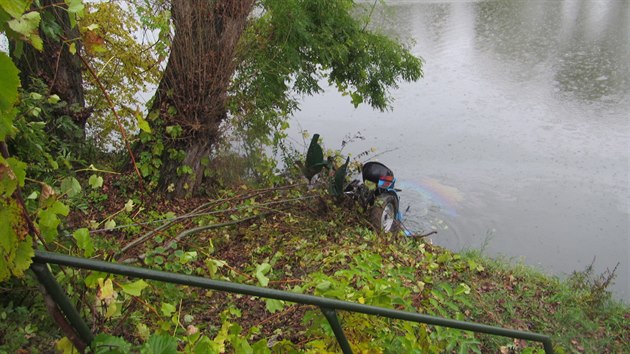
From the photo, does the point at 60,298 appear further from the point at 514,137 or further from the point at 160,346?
the point at 514,137

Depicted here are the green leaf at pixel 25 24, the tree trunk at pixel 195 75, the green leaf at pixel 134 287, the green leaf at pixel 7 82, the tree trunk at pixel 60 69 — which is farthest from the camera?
the tree trunk at pixel 195 75

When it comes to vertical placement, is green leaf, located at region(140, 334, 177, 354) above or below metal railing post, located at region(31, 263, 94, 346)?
below

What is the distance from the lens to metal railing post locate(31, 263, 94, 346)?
1.10 meters

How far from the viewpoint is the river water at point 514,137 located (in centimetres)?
754

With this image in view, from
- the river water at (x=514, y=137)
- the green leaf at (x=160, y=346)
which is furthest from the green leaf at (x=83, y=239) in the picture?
the river water at (x=514, y=137)

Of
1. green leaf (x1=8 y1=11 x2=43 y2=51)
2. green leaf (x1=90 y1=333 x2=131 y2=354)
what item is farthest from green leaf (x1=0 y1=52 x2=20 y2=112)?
green leaf (x1=90 y1=333 x2=131 y2=354)

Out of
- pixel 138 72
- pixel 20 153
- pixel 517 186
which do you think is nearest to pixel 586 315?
pixel 517 186

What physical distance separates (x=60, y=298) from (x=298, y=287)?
126 cm

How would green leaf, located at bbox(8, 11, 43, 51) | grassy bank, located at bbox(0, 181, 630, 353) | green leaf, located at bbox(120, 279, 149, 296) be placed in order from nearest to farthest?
green leaf, located at bbox(8, 11, 43, 51), green leaf, located at bbox(120, 279, 149, 296), grassy bank, located at bbox(0, 181, 630, 353)

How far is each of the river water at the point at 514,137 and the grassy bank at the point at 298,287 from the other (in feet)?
4.36

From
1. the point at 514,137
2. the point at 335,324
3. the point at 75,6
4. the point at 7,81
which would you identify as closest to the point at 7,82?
the point at 7,81

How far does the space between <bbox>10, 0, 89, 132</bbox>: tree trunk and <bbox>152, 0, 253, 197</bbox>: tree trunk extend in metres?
0.88

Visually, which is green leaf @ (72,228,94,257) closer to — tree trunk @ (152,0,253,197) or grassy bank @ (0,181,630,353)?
grassy bank @ (0,181,630,353)

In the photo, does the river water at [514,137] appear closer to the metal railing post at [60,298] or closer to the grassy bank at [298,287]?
the grassy bank at [298,287]
